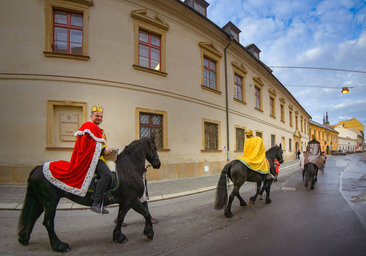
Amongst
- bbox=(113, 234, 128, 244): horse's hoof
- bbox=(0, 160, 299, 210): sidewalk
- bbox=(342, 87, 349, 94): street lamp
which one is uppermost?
bbox=(342, 87, 349, 94): street lamp

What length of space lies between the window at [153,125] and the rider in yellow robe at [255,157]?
Result: 4.75 metres

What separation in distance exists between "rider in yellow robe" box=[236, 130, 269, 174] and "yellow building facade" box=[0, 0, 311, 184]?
15.6 ft

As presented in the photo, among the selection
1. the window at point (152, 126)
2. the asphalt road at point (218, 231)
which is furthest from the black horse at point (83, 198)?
the window at point (152, 126)

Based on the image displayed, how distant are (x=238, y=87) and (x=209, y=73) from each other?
144 inches

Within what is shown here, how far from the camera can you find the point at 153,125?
8820 millimetres

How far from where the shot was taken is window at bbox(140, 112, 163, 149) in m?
8.56

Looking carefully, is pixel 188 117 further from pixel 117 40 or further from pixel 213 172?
pixel 117 40

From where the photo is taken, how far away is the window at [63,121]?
7.04 metres

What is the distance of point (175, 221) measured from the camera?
383 cm

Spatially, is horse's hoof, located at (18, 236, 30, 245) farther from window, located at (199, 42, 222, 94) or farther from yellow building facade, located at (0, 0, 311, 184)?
window, located at (199, 42, 222, 94)

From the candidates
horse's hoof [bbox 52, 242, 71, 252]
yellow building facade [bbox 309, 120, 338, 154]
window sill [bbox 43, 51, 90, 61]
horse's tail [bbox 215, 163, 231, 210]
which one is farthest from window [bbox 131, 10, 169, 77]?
yellow building facade [bbox 309, 120, 338, 154]

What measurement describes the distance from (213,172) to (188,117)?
378 centimetres

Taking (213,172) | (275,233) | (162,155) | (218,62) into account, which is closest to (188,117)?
(162,155)

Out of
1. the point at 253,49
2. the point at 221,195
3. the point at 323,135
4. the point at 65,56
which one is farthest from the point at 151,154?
the point at 323,135
